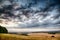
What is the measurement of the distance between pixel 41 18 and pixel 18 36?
551 millimetres

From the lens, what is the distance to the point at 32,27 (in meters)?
3.00

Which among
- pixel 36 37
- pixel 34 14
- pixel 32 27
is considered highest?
pixel 34 14

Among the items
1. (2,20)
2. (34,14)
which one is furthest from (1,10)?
(34,14)

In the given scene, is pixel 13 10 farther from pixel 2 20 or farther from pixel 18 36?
pixel 18 36

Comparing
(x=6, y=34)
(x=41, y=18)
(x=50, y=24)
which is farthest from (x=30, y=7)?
(x=6, y=34)

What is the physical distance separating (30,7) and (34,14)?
0.15m

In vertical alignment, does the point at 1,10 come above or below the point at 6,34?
above

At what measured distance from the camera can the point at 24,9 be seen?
306 centimetres

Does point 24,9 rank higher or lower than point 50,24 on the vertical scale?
higher

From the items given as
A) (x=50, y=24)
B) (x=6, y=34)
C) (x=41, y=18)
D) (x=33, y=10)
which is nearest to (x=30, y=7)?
(x=33, y=10)

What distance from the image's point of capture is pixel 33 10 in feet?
10.0

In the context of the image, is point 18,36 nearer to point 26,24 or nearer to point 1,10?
point 26,24

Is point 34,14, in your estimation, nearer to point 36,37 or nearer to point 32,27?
point 32,27

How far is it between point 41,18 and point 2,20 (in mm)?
744
